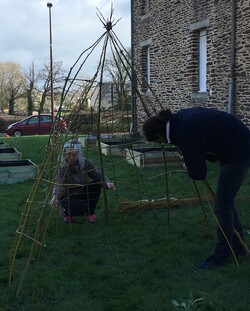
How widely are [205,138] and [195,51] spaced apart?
34.4ft

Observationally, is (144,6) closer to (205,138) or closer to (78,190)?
(78,190)

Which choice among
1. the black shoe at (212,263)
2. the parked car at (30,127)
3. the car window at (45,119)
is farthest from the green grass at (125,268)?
the car window at (45,119)

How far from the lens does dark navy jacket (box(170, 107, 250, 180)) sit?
3.70m

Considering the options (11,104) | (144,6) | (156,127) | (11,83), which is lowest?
(11,104)

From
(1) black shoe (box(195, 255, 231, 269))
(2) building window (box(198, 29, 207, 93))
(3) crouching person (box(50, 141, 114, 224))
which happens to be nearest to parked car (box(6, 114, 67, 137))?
(2) building window (box(198, 29, 207, 93))

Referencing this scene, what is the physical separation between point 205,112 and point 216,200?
82cm

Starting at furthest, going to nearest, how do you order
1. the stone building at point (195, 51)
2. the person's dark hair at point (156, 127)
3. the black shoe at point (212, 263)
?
the stone building at point (195, 51)
the black shoe at point (212, 263)
the person's dark hair at point (156, 127)

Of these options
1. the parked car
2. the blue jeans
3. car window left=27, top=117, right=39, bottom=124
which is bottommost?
the parked car

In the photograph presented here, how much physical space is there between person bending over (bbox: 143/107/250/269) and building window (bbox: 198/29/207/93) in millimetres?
9732

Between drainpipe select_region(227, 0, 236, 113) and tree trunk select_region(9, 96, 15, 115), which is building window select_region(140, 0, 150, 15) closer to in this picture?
drainpipe select_region(227, 0, 236, 113)

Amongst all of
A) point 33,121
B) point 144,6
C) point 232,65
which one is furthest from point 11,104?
point 232,65

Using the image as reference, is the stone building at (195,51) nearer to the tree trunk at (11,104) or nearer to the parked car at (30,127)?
the parked car at (30,127)

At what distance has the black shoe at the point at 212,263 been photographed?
4.18 metres

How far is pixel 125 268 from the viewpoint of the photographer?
169 inches
